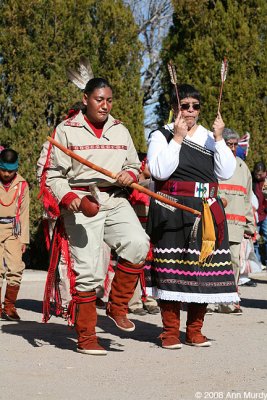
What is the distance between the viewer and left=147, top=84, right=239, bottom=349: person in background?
7410mm

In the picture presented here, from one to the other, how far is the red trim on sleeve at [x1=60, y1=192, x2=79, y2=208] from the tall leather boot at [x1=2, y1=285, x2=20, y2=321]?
2479 mm

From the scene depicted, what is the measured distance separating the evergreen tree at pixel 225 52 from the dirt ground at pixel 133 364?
7.30 m

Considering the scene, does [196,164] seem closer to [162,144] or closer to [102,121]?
[162,144]

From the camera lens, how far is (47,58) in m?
14.2

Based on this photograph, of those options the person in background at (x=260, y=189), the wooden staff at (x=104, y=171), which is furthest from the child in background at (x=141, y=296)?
the person in background at (x=260, y=189)

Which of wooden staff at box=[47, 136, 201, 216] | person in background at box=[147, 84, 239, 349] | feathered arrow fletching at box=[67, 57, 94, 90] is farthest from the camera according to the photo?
feathered arrow fletching at box=[67, 57, 94, 90]

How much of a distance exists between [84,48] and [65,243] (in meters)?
7.63

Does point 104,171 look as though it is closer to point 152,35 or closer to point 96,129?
point 96,129

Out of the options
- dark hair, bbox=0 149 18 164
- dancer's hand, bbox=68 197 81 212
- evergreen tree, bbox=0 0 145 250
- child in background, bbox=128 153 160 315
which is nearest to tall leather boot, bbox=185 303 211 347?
dancer's hand, bbox=68 197 81 212

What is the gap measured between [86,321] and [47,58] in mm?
7635

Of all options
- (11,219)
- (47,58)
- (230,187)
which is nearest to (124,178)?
(11,219)

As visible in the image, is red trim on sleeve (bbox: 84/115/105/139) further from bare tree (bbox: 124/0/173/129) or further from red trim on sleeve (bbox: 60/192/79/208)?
bare tree (bbox: 124/0/173/129)

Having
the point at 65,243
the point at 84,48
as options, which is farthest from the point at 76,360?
the point at 84,48

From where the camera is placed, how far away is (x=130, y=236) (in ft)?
23.6
